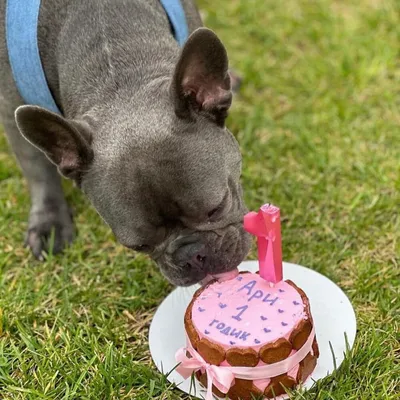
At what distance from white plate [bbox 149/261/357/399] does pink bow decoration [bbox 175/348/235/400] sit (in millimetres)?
87

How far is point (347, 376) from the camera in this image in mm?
3215

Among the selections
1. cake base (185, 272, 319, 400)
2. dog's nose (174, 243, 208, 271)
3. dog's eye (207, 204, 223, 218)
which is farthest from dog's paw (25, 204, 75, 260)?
cake base (185, 272, 319, 400)

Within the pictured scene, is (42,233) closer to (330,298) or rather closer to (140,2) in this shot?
(140,2)

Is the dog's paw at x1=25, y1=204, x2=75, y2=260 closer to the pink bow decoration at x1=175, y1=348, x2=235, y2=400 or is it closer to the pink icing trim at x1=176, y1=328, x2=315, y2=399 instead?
the pink bow decoration at x1=175, y1=348, x2=235, y2=400

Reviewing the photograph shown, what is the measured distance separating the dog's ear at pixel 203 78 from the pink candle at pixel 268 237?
0.56 metres

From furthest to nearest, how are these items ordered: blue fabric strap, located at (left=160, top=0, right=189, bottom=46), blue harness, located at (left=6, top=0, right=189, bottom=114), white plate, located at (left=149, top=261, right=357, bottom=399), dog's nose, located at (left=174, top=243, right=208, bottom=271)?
blue fabric strap, located at (left=160, top=0, right=189, bottom=46)
blue harness, located at (left=6, top=0, right=189, bottom=114)
dog's nose, located at (left=174, top=243, right=208, bottom=271)
white plate, located at (left=149, top=261, right=357, bottom=399)

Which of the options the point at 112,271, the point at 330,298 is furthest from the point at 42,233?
the point at 330,298

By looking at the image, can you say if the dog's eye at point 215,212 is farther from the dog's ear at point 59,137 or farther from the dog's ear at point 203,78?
the dog's ear at point 59,137

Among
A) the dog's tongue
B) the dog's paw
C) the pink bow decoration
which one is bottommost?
the dog's paw

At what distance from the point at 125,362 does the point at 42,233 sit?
4.28ft

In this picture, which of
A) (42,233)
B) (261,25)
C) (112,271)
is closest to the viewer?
(112,271)

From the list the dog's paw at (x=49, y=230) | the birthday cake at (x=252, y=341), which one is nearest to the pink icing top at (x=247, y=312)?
the birthday cake at (x=252, y=341)

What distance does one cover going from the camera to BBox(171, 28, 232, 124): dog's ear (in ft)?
10.3

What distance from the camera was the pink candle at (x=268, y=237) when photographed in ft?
10.3
